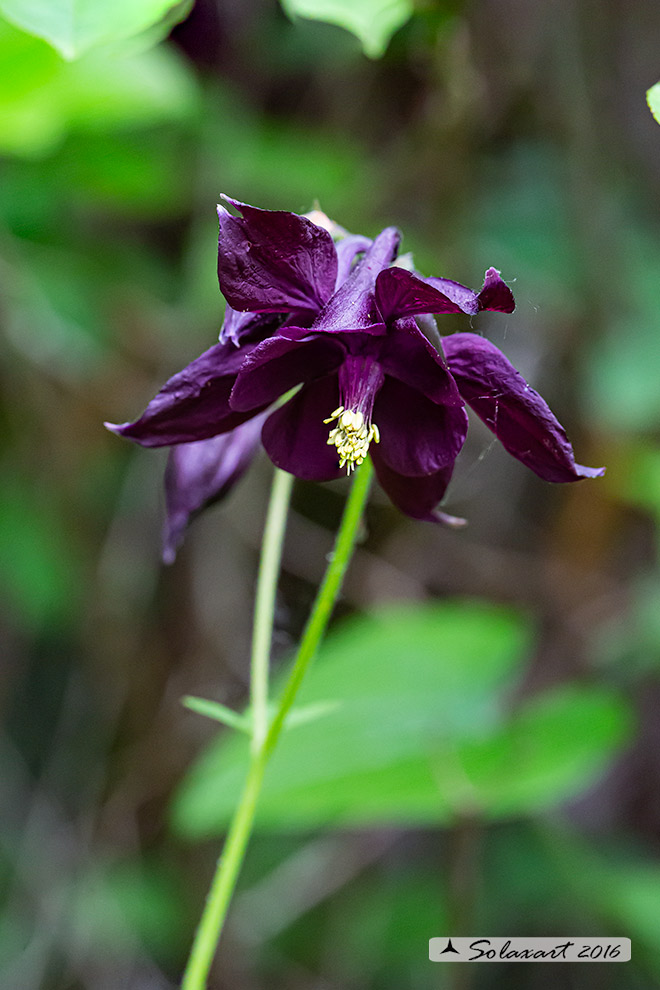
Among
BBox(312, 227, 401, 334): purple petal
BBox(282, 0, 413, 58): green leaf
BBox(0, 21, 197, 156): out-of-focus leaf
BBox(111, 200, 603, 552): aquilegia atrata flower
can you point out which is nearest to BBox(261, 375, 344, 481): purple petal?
BBox(111, 200, 603, 552): aquilegia atrata flower

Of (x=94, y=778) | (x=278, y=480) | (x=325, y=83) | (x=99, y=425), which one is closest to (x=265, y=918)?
(x=94, y=778)

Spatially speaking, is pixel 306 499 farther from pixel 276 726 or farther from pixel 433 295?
pixel 433 295

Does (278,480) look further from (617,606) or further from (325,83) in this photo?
(325,83)

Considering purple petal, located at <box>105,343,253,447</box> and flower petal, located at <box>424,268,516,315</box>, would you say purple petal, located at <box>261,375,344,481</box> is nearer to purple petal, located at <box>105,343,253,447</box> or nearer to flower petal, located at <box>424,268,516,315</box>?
purple petal, located at <box>105,343,253,447</box>

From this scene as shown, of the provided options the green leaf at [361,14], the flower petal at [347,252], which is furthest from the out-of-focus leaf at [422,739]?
the green leaf at [361,14]

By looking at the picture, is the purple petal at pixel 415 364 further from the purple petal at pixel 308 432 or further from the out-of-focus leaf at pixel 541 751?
the out-of-focus leaf at pixel 541 751
